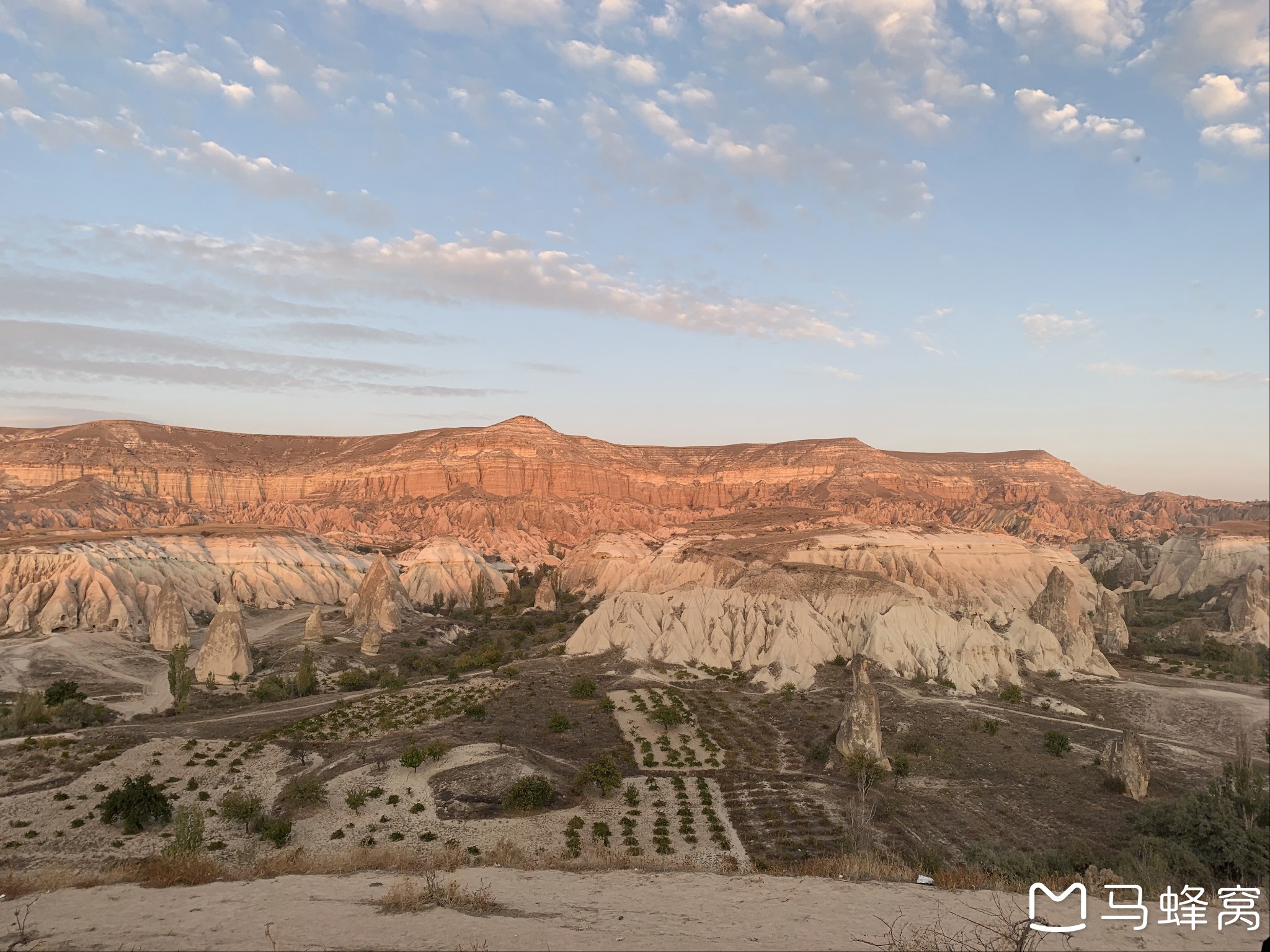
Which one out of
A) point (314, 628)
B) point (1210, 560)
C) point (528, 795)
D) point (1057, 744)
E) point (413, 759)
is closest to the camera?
point (528, 795)

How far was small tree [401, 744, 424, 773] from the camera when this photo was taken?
2756 centimetres

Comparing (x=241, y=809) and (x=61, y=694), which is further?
(x=61, y=694)

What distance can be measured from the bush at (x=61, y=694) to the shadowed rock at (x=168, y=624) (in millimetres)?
14606

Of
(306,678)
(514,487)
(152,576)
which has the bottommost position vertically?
(306,678)

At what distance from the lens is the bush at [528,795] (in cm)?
2462

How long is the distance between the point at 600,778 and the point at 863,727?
10372 mm

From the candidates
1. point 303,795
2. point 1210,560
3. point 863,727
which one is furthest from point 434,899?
point 1210,560

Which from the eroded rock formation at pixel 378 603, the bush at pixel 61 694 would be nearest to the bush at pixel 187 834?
the bush at pixel 61 694

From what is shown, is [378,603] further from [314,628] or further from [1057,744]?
[1057,744]

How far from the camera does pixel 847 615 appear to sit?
5344cm

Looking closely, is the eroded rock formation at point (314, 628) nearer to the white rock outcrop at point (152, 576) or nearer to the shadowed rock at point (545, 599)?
the white rock outcrop at point (152, 576)

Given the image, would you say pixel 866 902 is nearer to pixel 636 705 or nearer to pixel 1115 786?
pixel 1115 786

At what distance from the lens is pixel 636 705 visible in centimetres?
4028

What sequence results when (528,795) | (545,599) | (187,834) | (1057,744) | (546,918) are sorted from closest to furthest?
(546,918), (187,834), (528,795), (1057,744), (545,599)
